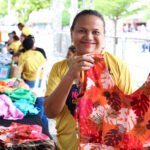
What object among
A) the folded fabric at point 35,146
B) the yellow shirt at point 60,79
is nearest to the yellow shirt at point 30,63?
the folded fabric at point 35,146

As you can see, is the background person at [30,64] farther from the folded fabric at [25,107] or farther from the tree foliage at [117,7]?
the tree foliage at [117,7]

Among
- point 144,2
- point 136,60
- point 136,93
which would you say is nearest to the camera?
point 136,93

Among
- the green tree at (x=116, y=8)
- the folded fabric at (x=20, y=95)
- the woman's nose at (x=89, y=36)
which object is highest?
the green tree at (x=116, y=8)

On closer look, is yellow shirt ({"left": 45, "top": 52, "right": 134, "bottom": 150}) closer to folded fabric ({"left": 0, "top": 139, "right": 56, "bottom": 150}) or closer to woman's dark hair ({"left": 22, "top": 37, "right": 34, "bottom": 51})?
folded fabric ({"left": 0, "top": 139, "right": 56, "bottom": 150})

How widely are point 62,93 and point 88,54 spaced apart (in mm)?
184

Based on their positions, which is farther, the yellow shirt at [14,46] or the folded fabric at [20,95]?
the yellow shirt at [14,46]

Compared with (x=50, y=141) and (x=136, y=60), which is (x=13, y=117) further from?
(x=136, y=60)

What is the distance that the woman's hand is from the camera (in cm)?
116

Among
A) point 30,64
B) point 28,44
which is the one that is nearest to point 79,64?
point 30,64

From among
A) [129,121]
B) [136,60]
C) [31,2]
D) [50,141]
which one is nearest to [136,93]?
[129,121]

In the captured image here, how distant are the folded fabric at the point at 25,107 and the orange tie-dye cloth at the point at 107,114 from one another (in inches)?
48.3

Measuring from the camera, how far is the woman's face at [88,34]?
1.25 m

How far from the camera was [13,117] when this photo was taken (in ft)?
7.46

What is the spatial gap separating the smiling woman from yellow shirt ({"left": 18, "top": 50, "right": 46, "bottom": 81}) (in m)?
3.28
